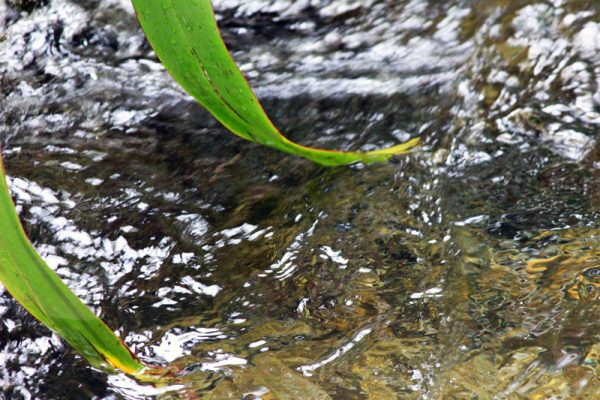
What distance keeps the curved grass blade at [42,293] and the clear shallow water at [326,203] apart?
0.39 feet

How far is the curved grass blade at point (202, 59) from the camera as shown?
2.96 ft

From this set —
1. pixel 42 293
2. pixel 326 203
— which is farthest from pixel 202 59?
pixel 326 203

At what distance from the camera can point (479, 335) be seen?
1075 mm

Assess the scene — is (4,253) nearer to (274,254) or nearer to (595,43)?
(274,254)

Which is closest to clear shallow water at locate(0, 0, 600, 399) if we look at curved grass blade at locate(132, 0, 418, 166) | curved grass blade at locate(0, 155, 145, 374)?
curved grass blade at locate(0, 155, 145, 374)

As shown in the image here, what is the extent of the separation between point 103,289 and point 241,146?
45cm

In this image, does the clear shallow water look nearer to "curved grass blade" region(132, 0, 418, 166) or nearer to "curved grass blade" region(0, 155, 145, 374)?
"curved grass blade" region(0, 155, 145, 374)

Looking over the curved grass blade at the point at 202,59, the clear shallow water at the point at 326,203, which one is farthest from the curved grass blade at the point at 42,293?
the curved grass blade at the point at 202,59

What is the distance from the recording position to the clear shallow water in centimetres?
107

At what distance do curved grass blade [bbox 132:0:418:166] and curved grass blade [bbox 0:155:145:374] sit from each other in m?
0.26

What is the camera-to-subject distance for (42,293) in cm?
90

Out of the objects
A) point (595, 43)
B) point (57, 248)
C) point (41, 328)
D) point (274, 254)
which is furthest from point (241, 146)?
point (595, 43)

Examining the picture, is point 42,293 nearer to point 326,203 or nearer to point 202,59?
point 202,59

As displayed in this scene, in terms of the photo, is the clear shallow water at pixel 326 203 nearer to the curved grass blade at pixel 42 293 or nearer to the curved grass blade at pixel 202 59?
the curved grass blade at pixel 42 293
